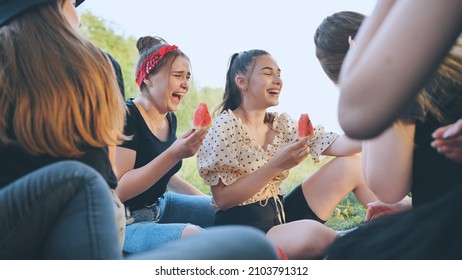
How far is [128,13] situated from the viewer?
2773 millimetres

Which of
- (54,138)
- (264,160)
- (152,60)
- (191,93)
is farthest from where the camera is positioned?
(191,93)

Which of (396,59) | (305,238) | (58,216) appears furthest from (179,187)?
(396,59)

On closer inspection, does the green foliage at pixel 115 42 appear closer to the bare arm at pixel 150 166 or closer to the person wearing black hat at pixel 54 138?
the bare arm at pixel 150 166

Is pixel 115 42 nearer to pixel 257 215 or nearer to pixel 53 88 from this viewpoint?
pixel 257 215

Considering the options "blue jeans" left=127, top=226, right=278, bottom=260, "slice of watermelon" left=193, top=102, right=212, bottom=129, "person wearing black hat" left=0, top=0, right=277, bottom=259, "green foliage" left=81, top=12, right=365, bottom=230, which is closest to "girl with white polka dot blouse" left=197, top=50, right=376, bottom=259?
"slice of watermelon" left=193, top=102, right=212, bottom=129

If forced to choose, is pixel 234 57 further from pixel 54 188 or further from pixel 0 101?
pixel 54 188

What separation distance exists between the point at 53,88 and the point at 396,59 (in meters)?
0.72

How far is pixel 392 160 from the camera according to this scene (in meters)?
1.41

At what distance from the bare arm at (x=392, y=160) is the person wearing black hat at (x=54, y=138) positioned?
1.88 ft

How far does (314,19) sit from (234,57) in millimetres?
378

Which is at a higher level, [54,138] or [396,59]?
[396,59]

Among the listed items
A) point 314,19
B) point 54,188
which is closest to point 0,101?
point 54,188

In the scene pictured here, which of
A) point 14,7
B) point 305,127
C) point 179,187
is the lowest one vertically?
point 179,187

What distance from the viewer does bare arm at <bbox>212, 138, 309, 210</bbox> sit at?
1.99 meters
